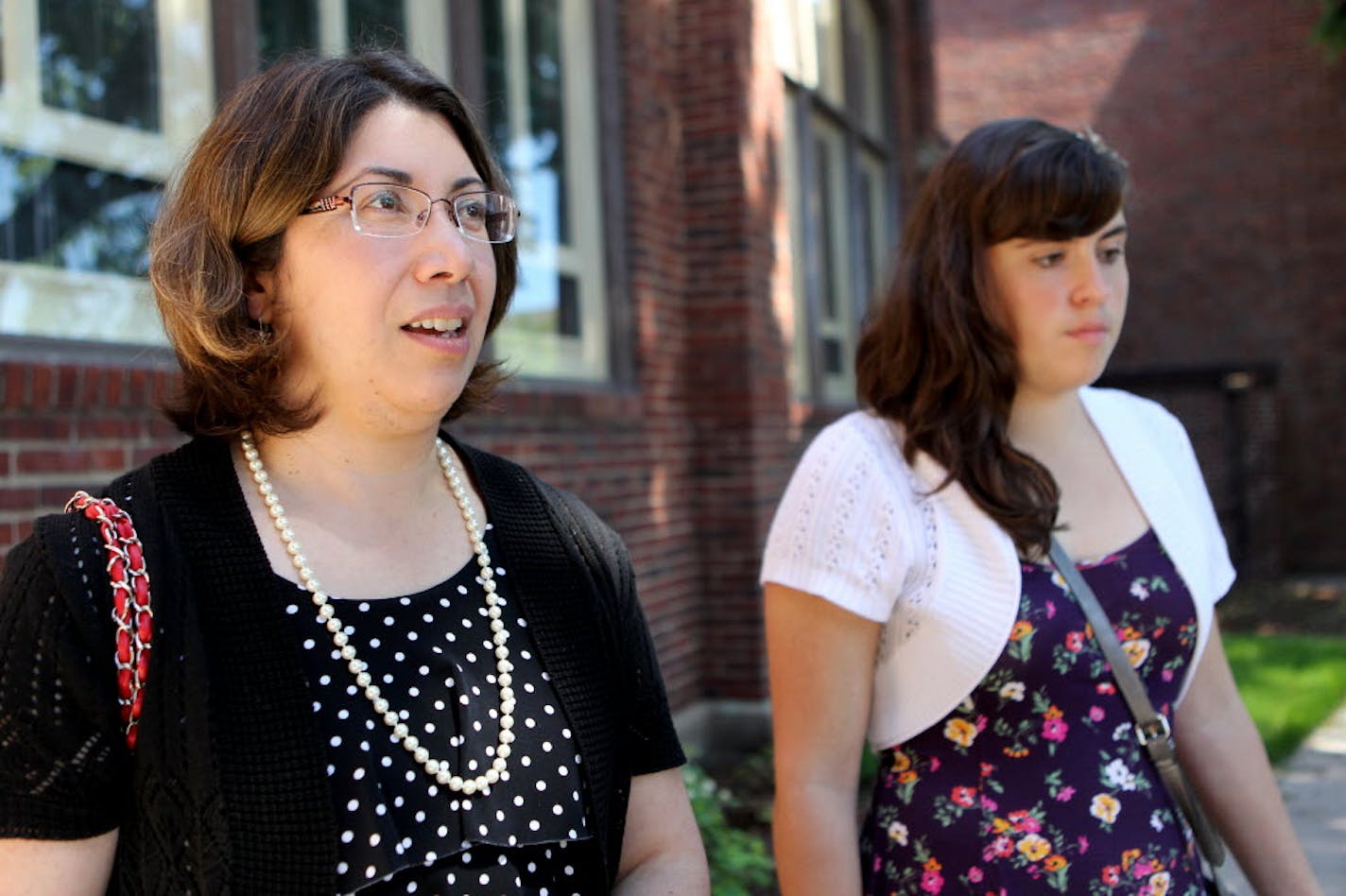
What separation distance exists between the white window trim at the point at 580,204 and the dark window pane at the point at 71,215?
7.44 feet

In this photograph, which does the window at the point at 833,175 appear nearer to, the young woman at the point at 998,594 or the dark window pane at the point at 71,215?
the dark window pane at the point at 71,215

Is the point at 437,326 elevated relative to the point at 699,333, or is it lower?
elevated


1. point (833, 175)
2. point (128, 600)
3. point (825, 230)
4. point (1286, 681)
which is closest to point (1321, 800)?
point (1286, 681)

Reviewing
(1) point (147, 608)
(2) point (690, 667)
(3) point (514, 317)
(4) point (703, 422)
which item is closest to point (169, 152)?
(3) point (514, 317)

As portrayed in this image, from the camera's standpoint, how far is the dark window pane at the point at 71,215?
10.7ft

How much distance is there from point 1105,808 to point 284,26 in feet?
11.7

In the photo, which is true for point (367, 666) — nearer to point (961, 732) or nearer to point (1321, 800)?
point (961, 732)

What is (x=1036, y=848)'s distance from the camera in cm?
195

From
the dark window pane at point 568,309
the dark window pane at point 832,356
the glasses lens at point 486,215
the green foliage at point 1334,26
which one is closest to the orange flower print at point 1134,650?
the glasses lens at point 486,215

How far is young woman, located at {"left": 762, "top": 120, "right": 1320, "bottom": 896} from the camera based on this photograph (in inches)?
78.6

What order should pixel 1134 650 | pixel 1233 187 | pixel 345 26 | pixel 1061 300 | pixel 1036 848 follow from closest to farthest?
pixel 1036 848, pixel 1134 650, pixel 1061 300, pixel 345 26, pixel 1233 187

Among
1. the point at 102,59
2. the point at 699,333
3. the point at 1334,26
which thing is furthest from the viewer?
the point at 1334,26

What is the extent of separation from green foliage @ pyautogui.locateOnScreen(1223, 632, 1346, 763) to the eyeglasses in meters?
5.75

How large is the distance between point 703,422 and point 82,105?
3.76 meters
